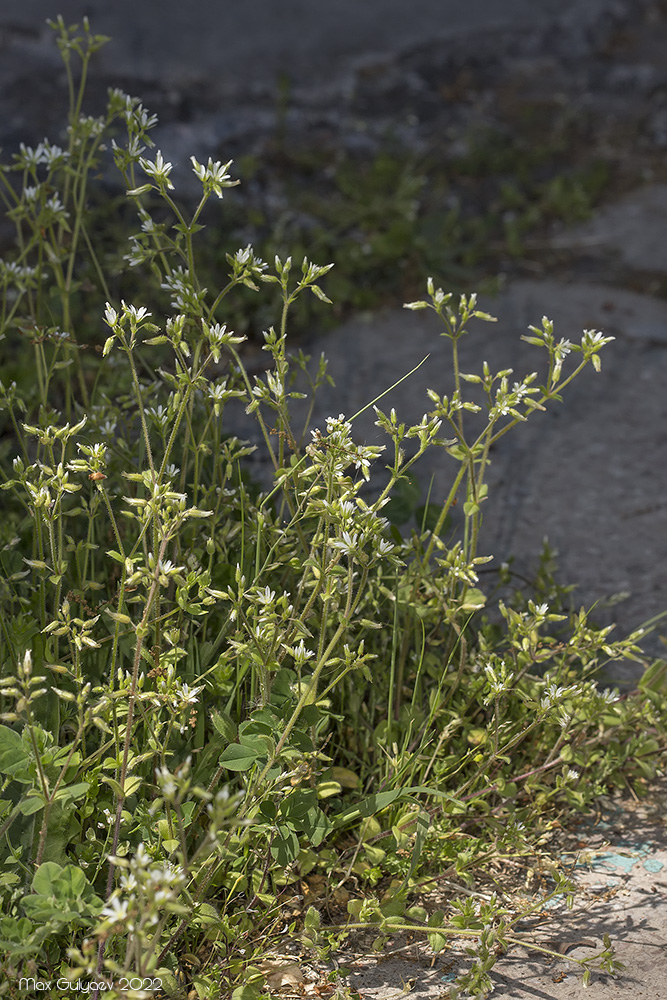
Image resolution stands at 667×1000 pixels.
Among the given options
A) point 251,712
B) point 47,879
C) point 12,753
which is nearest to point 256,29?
point 251,712

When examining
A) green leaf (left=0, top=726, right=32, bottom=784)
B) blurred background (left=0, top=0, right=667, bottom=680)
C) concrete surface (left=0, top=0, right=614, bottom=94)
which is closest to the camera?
green leaf (left=0, top=726, right=32, bottom=784)

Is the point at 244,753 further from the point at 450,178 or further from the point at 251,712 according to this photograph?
the point at 450,178

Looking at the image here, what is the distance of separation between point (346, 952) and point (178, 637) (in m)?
0.67

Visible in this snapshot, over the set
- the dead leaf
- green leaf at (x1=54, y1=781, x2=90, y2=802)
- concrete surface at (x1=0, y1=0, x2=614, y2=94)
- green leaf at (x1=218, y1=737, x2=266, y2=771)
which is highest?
concrete surface at (x1=0, y1=0, x2=614, y2=94)

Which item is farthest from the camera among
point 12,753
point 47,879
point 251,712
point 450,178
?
point 450,178

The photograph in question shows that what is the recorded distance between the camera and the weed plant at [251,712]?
1.53 meters

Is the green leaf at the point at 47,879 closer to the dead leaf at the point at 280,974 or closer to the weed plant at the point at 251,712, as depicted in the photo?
the weed plant at the point at 251,712

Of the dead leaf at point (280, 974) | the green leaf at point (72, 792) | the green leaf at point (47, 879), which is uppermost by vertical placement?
the green leaf at point (72, 792)

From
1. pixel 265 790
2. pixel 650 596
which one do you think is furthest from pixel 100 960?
pixel 650 596

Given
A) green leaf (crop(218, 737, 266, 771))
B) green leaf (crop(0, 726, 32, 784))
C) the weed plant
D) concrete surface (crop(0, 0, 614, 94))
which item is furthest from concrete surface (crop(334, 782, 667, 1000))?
concrete surface (crop(0, 0, 614, 94))

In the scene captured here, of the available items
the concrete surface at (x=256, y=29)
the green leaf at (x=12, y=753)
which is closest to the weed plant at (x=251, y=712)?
the green leaf at (x=12, y=753)

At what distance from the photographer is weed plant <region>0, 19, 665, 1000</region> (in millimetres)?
1525

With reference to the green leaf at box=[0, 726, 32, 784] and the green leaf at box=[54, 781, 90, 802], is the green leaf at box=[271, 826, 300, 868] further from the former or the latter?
the green leaf at box=[0, 726, 32, 784]

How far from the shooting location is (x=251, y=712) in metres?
1.71
